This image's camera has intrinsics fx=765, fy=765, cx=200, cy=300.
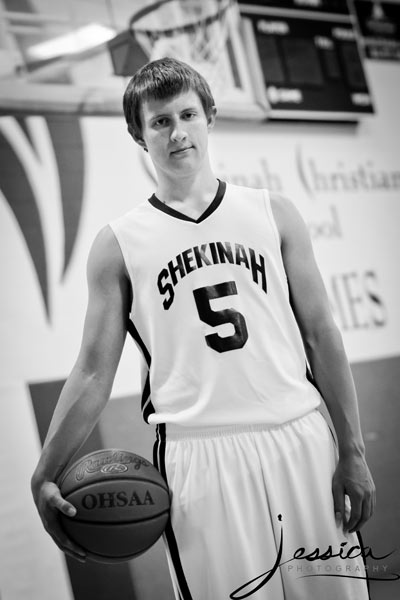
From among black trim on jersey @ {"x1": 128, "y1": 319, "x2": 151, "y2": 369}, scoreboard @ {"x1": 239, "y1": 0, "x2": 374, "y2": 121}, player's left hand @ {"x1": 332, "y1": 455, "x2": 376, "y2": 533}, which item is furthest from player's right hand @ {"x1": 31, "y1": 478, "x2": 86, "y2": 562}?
scoreboard @ {"x1": 239, "y1": 0, "x2": 374, "y2": 121}

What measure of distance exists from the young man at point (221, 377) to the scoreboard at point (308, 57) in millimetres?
1726

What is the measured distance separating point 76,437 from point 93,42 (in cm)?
187

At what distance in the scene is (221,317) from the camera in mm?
1839

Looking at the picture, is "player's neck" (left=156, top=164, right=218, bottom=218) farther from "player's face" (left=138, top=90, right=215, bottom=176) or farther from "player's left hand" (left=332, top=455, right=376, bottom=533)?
"player's left hand" (left=332, top=455, right=376, bottom=533)

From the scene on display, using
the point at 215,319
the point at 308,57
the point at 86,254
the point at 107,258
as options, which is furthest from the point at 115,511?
the point at 308,57

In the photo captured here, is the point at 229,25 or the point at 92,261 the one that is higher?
the point at 229,25

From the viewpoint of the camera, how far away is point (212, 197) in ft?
6.45

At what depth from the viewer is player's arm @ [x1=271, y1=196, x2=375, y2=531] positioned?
1790 millimetres

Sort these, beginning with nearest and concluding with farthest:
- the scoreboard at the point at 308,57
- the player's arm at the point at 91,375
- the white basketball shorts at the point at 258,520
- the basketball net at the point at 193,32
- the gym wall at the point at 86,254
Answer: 1. the white basketball shorts at the point at 258,520
2. the player's arm at the point at 91,375
3. the gym wall at the point at 86,254
4. the basketball net at the point at 193,32
5. the scoreboard at the point at 308,57

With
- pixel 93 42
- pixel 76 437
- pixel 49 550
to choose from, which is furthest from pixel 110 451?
pixel 93 42

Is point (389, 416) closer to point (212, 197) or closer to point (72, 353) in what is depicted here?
point (72, 353)

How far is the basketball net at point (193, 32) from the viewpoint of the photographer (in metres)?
3.25

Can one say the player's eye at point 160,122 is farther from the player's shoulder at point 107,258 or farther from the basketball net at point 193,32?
the basketball net at point 193,32

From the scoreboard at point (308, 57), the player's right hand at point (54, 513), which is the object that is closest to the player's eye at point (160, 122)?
the player's right hand at point (54, 513)
